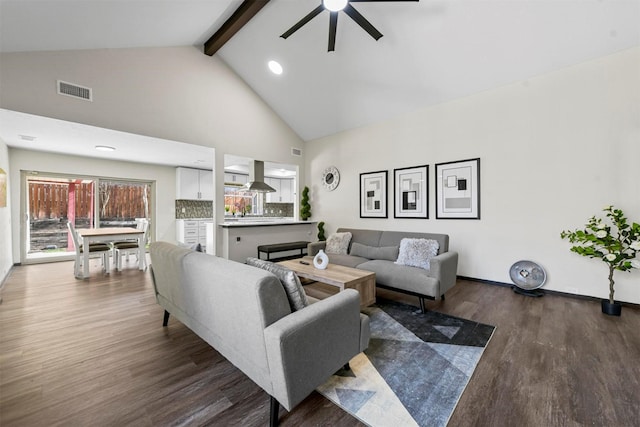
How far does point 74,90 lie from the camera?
11.2ft

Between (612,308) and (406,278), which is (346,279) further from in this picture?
(612,308)

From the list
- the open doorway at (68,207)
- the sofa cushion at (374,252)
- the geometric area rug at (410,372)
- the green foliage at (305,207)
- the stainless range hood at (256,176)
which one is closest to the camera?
the geometric area rug at (410,372)

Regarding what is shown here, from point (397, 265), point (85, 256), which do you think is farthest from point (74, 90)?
point (397, 265)

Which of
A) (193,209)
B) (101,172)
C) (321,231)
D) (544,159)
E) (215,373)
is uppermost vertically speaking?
(101,172)

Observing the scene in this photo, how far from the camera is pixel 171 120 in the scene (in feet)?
14.2

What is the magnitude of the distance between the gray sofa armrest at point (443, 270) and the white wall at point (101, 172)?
7.02m

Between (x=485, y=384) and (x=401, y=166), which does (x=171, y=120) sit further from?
(x=485, y=384)

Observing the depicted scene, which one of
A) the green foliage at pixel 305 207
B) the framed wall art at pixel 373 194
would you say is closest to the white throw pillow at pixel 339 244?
the framed wall art at pixel 373 194

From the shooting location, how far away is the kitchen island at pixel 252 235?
16.2ft

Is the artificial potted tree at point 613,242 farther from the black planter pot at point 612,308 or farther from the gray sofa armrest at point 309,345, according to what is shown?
the gray sofa armrest at point 309,345

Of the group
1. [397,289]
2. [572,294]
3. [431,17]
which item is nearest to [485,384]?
[397,289]

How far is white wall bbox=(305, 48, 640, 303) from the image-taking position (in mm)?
2938

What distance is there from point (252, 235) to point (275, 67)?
3254mm

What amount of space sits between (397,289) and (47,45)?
5220 millimetres
